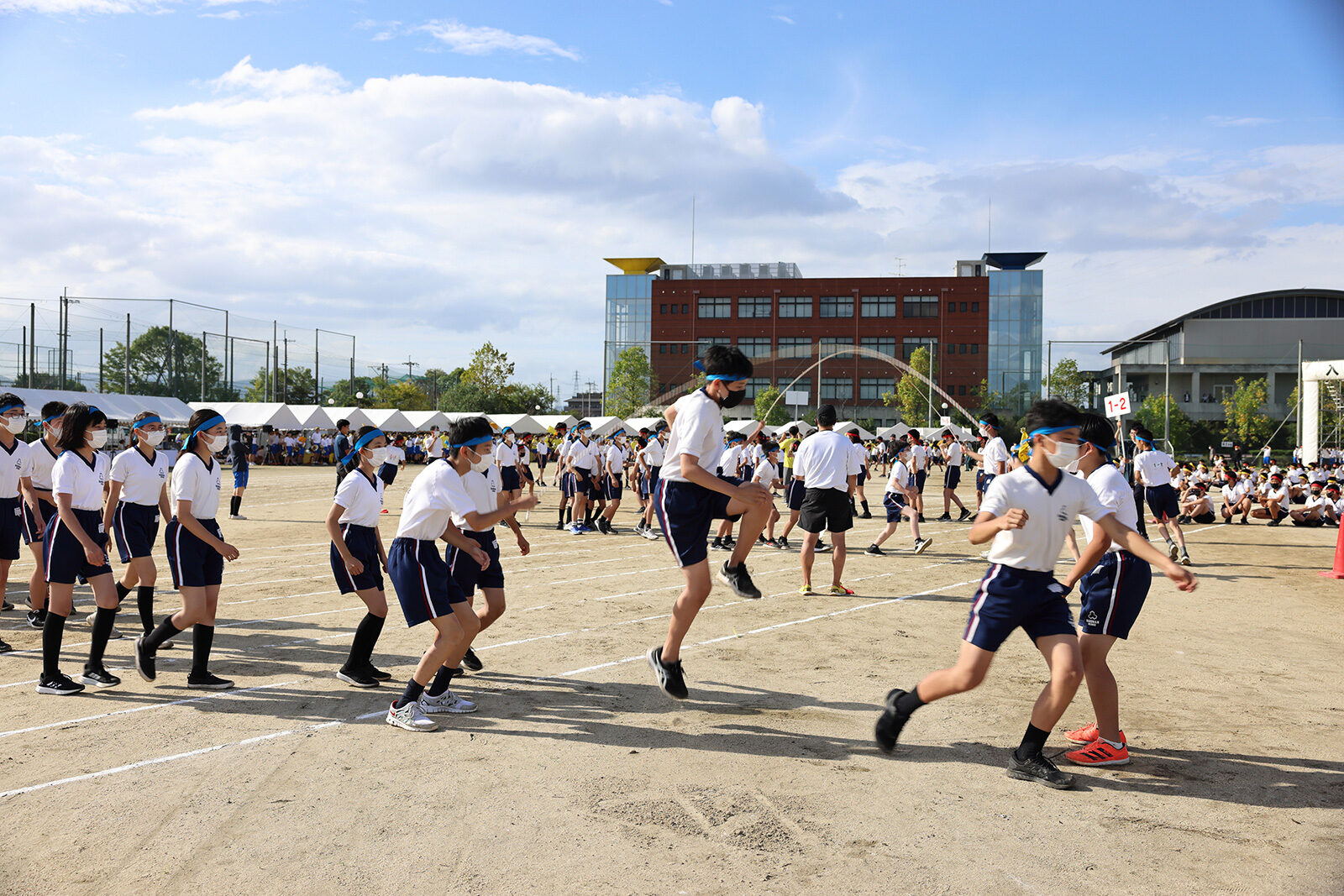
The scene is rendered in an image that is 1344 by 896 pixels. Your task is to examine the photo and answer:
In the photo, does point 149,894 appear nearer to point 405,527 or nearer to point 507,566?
point 405,527

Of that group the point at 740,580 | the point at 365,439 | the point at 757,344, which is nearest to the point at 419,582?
the point at 365,439

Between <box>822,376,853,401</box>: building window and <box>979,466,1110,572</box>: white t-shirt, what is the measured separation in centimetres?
8353

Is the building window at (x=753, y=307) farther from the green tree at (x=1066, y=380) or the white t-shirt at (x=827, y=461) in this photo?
the white t-shirt at (x=827, y=461)

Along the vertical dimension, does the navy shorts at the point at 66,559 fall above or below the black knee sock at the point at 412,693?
above

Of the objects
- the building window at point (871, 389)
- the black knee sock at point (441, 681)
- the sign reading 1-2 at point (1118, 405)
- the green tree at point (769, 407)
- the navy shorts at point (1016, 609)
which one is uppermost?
the building window at point (871, 389)

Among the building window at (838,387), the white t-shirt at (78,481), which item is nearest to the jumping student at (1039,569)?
the white t-shirt at (78,481)

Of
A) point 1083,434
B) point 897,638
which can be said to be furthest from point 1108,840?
point 897,638

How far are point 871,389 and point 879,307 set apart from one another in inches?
334

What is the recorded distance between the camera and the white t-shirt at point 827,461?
32.3 feet

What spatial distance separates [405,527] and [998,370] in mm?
85471

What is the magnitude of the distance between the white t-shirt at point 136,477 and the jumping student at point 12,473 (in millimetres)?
1607

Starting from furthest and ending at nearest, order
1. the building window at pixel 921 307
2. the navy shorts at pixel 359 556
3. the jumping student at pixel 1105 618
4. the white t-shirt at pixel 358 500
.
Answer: the building window at pixel 921 307
the navy shorts at pixel 359 556
the white t-shirt at pixel 358 500
the jumping student at pixel 1105 618

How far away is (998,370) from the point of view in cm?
8338

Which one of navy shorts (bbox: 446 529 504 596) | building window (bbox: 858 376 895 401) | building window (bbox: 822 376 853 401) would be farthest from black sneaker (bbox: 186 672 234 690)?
building window (bbox: 858 376 895 401)
